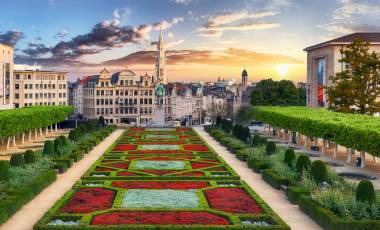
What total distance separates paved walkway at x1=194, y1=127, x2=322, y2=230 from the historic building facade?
11812 cm

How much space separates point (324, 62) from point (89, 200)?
288 feet

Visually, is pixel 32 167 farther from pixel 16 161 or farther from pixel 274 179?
pixel 274 179

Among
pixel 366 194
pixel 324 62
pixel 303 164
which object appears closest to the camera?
pixel 366 194

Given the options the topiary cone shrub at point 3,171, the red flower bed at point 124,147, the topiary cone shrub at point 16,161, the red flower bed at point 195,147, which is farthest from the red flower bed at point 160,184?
the red flower bed at point 124,147

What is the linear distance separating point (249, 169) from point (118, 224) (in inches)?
939

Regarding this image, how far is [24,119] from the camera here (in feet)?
236

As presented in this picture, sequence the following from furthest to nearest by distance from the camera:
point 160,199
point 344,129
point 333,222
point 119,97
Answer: point 119,97 → point 344,129 → point 160,199 → point 333,222

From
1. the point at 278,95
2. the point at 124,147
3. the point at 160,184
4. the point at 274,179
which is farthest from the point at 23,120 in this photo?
the point at 278,95

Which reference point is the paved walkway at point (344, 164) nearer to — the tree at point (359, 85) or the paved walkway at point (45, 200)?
the tree at point (359, 85)

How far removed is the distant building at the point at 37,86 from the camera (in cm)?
16450

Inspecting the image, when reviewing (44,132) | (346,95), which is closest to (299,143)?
(346,95)

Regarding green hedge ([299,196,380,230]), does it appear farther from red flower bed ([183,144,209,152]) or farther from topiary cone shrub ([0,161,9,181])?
red flower bed ([183,144,209,152])

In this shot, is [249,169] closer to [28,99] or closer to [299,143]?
[299,143]

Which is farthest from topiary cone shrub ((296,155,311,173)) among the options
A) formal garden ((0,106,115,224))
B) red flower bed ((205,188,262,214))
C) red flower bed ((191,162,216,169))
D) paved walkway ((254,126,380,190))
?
formal garden ((0,106,115,224))
